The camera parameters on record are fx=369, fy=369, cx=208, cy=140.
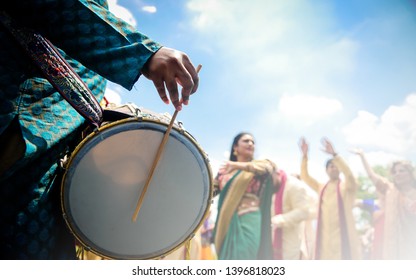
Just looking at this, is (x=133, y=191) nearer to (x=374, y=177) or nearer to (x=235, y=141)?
(x=235, y=141)

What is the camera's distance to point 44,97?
0.68m

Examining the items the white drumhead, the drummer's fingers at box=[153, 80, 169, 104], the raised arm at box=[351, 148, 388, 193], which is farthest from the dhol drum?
the raised arm at box=[351, 148, 388, 193]

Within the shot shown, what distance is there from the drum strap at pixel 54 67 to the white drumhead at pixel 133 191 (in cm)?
8

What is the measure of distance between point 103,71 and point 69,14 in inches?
4.2

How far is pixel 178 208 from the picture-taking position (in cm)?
82

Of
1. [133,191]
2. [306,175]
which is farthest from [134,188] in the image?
[306,175]

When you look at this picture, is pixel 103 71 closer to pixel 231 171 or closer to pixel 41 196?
pixel 41 196

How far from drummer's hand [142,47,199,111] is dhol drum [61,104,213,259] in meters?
0.19

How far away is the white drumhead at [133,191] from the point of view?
750mm

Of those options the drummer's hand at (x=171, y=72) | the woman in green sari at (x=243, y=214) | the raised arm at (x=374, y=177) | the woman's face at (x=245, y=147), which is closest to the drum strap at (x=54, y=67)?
the drummer's hand at (x=171, y=72)

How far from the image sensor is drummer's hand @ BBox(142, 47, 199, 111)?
0.58 meters

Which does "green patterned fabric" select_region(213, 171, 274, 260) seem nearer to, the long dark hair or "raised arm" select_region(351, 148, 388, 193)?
the long dark hair

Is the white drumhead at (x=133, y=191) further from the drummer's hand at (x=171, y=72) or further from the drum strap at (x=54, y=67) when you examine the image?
the drummer's hand at (x=171, y=72)
